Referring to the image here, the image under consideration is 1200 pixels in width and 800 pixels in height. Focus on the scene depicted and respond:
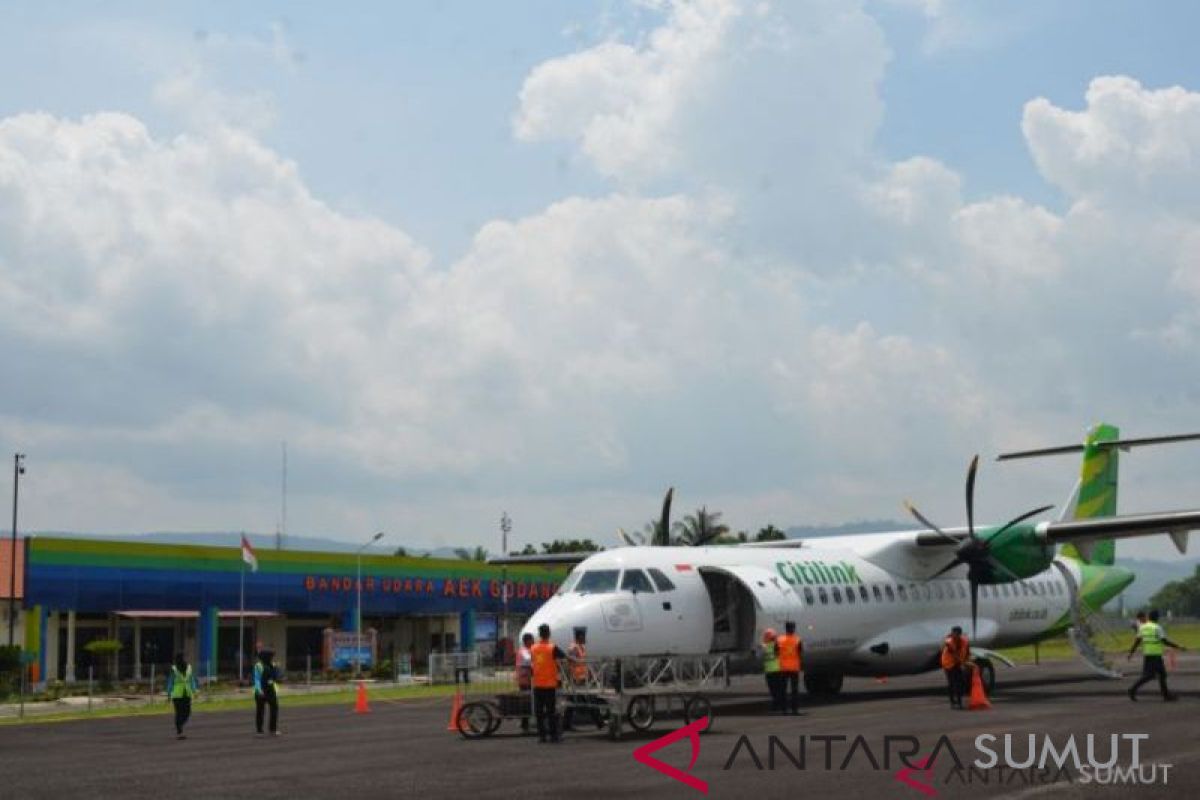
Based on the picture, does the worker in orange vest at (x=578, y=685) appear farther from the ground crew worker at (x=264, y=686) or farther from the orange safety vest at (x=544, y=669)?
the ground crew worker at (x=264, y=686)

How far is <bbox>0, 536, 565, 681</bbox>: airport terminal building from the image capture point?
197 feet

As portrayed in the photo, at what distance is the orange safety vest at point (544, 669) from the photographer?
21.4m

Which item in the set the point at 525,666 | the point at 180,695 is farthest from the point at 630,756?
the point at 180,695

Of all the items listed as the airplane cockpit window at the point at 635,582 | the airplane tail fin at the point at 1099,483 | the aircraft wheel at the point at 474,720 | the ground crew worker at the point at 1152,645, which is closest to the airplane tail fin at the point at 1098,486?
the airplane tail fin at the point at 1099,483

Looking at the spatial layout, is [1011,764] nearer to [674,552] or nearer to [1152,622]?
[1152,622]

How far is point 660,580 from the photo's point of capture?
26719mm

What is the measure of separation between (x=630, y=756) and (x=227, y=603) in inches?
2015

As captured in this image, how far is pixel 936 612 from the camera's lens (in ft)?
111

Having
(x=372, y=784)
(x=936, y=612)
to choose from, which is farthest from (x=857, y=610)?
(x=372, y=784)

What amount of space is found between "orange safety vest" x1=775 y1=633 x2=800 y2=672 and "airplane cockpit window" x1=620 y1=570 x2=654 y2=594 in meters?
2.63

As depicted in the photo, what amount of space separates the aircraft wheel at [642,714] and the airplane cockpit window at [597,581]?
359cm
